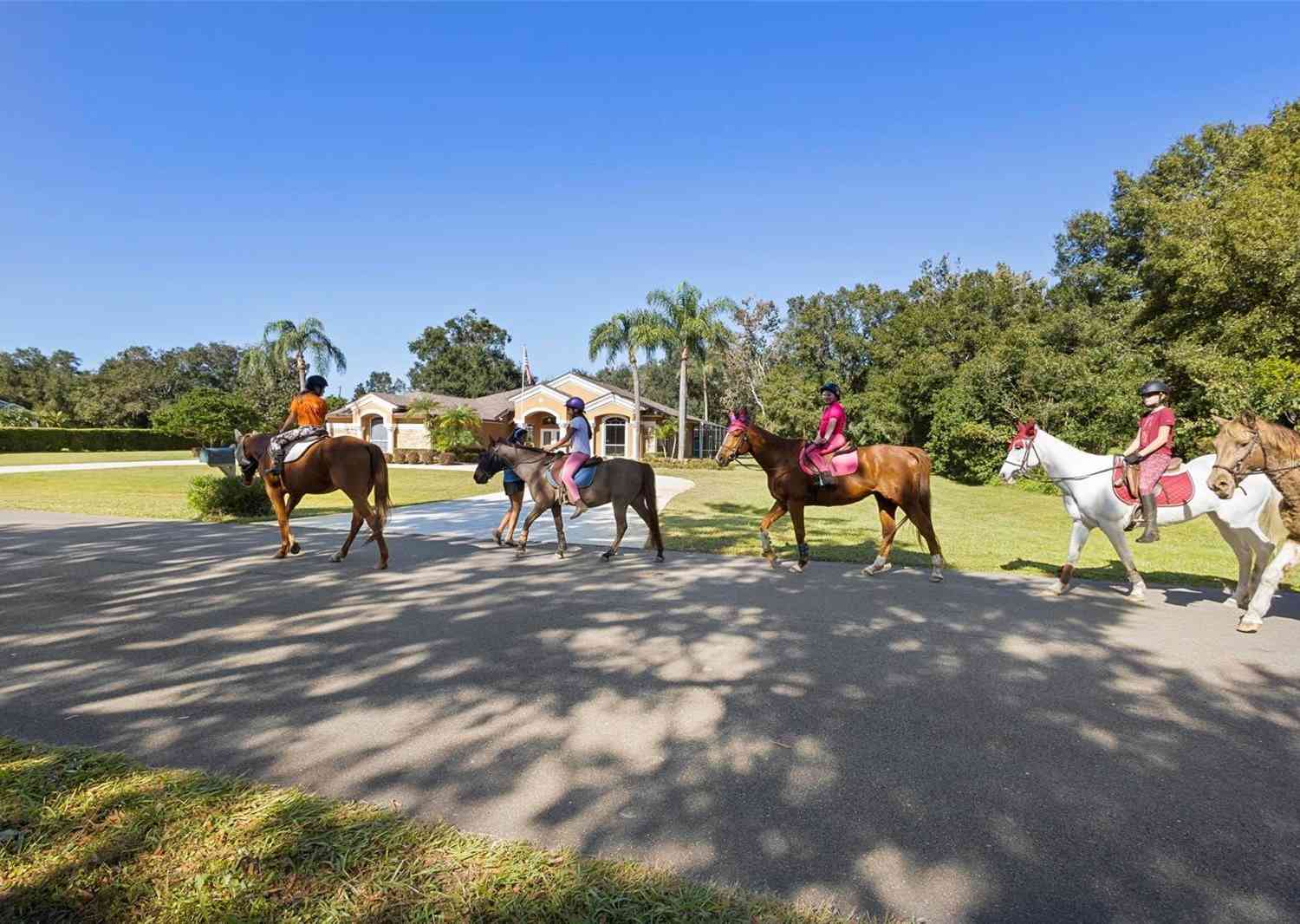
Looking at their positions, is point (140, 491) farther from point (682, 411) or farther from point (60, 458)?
point (60, 458)

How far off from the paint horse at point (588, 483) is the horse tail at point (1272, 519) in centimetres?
675

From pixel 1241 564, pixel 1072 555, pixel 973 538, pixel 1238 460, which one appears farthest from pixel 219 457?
pixel 1241 564

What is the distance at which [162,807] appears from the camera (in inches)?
102

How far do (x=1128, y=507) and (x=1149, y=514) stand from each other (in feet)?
0.80

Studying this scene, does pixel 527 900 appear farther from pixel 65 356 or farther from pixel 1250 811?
pixel 65 356

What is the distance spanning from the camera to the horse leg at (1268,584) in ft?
18.1

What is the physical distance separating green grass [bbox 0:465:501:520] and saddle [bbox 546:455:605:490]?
24.7 ft

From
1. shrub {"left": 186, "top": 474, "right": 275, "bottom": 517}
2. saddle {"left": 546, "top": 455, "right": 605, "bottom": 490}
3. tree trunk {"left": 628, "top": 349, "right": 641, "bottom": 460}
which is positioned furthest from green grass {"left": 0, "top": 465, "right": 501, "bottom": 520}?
tree trunk {"left": 628, "top": 349, "right": 641, "bottom": 460}

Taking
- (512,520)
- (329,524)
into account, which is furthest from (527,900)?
(329,524)

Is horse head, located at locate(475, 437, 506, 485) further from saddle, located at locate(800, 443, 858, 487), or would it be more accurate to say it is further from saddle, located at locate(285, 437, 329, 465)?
saddle, located at locate(800, 443, 858, 487)

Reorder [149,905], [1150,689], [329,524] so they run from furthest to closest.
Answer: [329,524]
[1150,689]
[149,905]

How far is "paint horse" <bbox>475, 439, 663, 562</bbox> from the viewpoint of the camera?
28.7 feet

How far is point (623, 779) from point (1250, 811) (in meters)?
2.98

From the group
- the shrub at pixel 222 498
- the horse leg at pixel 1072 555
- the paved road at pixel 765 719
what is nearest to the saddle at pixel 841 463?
the paved road at pixel 765 719
